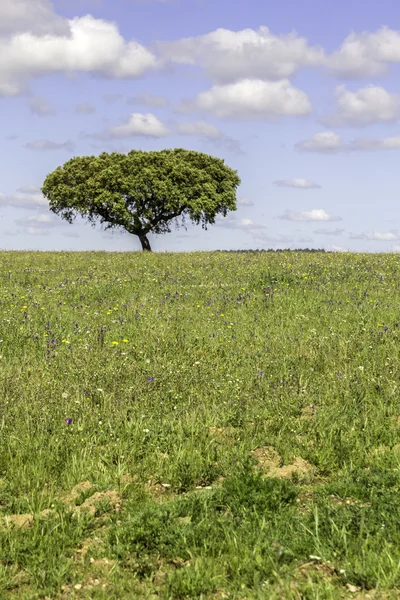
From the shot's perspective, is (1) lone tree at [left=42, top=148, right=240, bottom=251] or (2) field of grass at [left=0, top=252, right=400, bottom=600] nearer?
(2) field of grass at [left=0, top=252, right=400, bottom=600]

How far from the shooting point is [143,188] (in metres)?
42.3

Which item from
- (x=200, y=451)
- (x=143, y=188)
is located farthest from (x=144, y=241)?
(x=200, y=451)

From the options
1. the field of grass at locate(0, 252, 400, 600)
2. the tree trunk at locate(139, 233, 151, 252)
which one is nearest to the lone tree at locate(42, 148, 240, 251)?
the tree trunk at locate(139, 233, 151, 252)

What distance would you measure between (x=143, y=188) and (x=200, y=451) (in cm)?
3686

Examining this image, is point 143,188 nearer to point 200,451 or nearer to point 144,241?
point 144,241

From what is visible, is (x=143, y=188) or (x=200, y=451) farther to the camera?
(x=143, y=188)

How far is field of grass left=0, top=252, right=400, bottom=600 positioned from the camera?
480cm

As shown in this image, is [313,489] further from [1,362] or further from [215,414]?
[1,362]

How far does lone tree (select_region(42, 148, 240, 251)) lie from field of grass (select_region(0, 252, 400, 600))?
28451mm

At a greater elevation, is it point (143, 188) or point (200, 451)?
point (143, 188)

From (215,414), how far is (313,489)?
214cm

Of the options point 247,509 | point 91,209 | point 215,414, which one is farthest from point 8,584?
point 91,209

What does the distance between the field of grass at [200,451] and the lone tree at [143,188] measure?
93.3 ft

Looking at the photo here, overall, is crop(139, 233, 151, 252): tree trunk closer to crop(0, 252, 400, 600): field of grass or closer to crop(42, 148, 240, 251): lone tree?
crop(42, 148, 240, 251): lone tree
